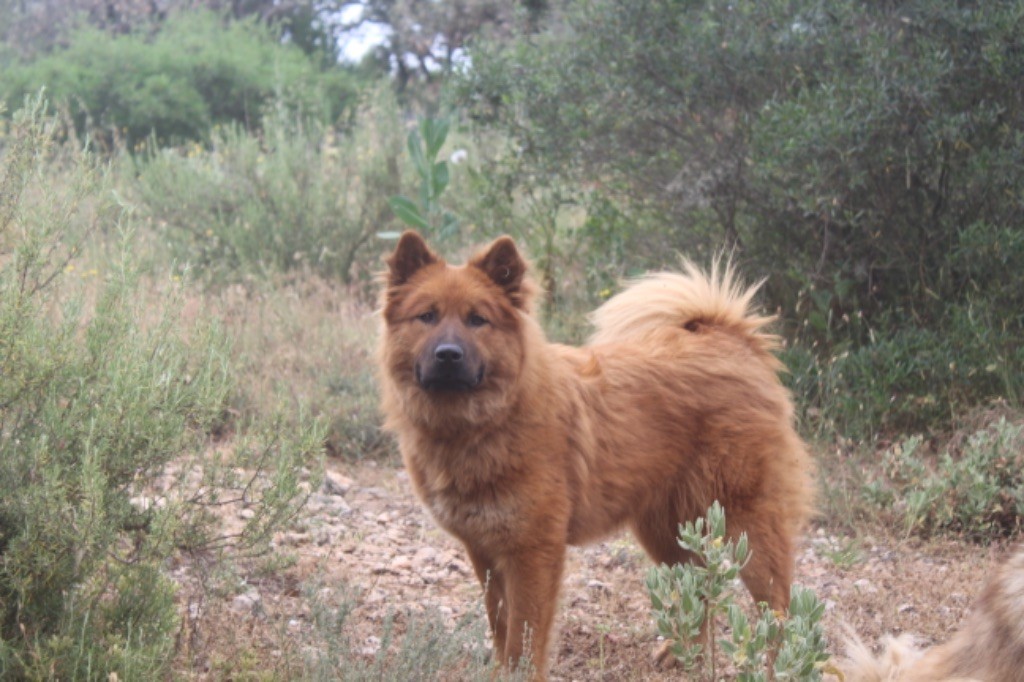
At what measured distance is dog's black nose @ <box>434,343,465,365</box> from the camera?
13.4 ft

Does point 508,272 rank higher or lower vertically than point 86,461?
higher

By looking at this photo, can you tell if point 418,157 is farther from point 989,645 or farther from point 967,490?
point 989,645

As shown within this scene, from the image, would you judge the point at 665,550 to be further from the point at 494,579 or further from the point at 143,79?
the point at 143,79

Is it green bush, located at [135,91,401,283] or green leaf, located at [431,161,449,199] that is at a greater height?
green leaf, located at [431,161,449,199]

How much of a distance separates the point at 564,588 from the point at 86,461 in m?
2.73

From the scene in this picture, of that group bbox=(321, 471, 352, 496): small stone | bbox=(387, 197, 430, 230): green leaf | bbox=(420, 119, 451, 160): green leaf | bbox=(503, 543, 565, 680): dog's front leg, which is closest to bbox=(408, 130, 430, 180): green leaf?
bbox=(420, 119, 451, 160): green leaf

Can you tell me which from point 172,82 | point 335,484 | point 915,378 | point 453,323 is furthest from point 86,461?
point 172,82

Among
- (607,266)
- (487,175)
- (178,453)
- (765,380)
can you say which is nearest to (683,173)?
(607,266)

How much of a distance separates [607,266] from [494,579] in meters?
3.87

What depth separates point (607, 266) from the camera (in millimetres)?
7785

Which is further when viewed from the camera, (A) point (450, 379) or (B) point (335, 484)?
(B) point (335, 484)

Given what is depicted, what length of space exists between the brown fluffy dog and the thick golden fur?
48.1 inches

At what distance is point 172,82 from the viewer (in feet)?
49.9

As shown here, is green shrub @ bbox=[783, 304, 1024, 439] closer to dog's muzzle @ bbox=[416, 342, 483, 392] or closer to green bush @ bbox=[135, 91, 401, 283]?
dog's muzzle @ bbox=[416, 342, 483, 392]
